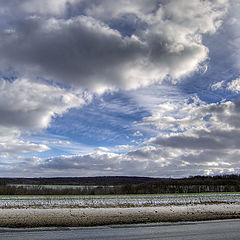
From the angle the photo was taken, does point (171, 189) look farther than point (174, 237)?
Yes

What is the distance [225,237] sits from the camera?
1213 cm

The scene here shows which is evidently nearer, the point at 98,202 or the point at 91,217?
the point at 91,217

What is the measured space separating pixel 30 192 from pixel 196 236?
56.1m

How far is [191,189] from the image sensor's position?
87.0 metres

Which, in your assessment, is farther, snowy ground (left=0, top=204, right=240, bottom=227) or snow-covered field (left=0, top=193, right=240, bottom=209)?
snow-covered field (left=0, top=193, right=240, bottom=209)

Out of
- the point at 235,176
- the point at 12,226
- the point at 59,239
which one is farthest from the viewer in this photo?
the point at 235,176

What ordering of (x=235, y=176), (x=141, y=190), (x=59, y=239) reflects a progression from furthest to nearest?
(x=235, y=176) → (x=141, y=190) → (x=59, y=239)

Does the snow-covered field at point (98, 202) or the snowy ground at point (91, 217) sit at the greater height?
the snowy ground at point (91, 217)

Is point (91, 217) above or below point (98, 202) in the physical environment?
above

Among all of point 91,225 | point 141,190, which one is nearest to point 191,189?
point 141,190

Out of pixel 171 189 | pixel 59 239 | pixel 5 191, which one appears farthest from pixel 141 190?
pixel 59 239

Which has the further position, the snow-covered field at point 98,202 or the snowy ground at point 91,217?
the snow-covered field at point 98,202

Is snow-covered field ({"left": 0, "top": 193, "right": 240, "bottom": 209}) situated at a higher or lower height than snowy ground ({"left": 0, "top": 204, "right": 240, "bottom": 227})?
lower

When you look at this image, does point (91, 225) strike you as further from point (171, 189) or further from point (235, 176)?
point (235, 176)
